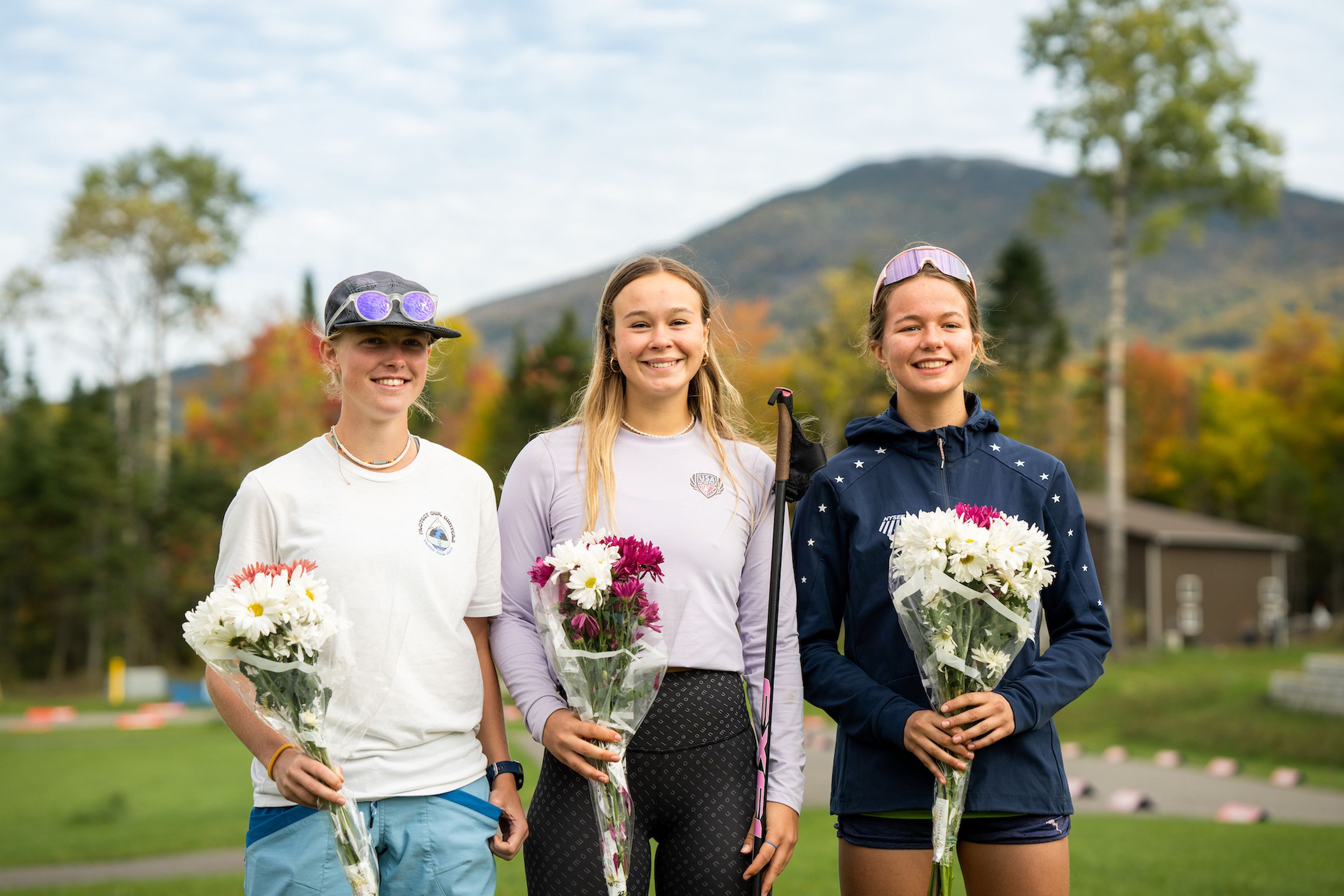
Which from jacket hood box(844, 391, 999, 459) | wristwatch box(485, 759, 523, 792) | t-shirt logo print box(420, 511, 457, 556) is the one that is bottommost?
wristwatch box(485, 759, 523, 792)

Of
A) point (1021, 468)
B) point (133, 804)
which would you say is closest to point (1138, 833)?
point (1021, 468)

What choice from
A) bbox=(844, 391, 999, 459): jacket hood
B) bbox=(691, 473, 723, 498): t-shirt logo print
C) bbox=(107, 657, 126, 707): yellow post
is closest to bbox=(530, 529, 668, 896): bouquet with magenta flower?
bbox=(691, 473, 723, 498): t-shirt logo print

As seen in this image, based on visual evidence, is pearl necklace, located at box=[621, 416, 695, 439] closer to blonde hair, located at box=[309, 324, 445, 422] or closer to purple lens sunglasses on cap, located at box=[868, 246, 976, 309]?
blonde hair, located at box=[309, 324, 445, 422]

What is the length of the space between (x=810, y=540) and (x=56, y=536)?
35.8m

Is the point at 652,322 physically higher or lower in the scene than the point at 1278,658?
higher

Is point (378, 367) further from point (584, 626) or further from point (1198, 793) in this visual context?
point (1198, 793)

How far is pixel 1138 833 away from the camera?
31.4ft

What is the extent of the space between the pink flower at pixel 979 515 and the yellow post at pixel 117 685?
30061mm

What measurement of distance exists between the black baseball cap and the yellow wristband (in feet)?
3.44

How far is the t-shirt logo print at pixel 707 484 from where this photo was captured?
3209 mm

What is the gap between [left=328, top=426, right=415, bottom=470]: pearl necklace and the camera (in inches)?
122

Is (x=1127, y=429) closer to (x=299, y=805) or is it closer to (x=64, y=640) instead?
(x=64, y=640)

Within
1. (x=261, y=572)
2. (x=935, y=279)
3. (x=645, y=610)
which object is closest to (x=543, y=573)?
(x=645, y=610)

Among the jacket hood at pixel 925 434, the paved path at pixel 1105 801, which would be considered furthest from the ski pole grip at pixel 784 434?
the paved path at pixel 1105 801
